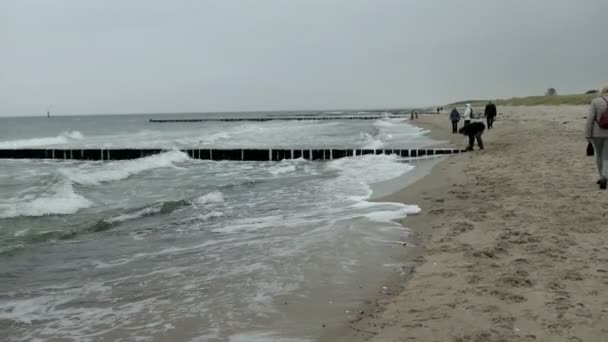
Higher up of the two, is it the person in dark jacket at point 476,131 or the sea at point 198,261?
the person in dark jacket at point 476,131

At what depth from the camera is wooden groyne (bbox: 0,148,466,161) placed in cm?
2080

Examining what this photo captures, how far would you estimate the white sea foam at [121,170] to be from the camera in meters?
16.9

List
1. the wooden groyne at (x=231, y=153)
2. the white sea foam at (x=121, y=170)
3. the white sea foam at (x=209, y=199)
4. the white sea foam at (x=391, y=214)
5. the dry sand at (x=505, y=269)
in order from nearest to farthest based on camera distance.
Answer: the dry sand at (x=505, y=269), the white sea foam at (x=391, y=214), the white sea foam at (x=209, y=199), the white sea foam at (x=121, y=170), the wooden groyne at (x=231, y=153)

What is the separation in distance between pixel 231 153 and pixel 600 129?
61.8ft

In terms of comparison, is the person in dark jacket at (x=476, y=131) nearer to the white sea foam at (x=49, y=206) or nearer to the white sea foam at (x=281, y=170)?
the white sea foam at (x=281, y=170)

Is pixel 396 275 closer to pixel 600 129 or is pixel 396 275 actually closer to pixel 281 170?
pixel 600 129

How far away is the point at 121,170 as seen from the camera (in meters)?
19.3

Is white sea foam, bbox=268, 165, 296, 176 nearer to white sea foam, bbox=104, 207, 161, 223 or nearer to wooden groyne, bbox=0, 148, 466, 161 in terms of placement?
wooden groyne, bbox=0, 148, 466, 161

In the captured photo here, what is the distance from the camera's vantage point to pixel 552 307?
389 centimetres

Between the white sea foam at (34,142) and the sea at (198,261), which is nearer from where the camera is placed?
the sea at (198,261)

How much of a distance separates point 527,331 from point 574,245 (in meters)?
2.38

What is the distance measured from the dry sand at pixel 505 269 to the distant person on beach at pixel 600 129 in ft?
1.37

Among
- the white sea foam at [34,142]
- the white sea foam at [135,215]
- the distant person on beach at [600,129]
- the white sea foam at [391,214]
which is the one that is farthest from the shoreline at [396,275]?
the white sea foam at [34,142]

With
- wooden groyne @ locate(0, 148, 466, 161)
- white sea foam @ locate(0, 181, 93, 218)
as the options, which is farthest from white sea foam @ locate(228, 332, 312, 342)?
wooden groyne @ locate(0, 148, 466, 161)
